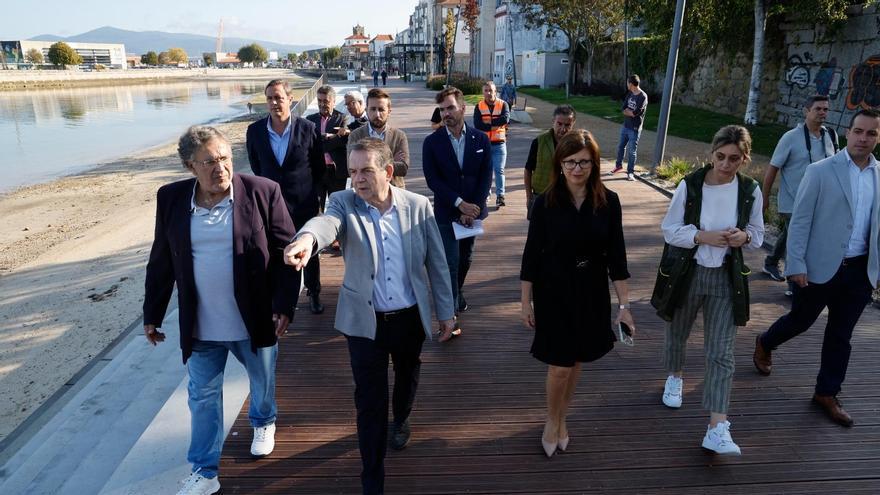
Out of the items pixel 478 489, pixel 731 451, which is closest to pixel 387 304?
pixel 478 489

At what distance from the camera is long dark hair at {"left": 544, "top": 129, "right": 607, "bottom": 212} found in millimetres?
2857

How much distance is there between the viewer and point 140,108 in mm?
49312

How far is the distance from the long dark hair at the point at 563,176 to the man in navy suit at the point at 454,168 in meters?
1.67

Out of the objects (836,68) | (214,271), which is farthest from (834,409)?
(836,68)

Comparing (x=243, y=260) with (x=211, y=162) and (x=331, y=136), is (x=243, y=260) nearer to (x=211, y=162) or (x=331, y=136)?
(x=211, y=162)

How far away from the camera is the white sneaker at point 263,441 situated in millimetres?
3217

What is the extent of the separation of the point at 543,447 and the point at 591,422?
1.52ft

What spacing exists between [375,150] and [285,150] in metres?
2.49

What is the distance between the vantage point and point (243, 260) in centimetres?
279

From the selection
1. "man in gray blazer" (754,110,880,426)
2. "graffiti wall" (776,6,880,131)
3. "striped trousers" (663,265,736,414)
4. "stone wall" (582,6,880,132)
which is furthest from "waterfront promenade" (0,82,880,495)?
"stone wall" (582,6,880,132)

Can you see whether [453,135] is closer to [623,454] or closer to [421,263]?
[421,263]

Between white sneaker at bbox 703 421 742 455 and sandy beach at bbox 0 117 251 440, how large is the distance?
591 centimetres

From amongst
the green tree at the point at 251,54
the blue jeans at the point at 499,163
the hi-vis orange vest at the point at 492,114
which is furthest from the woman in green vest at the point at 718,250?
the green tree at the point at 251,54

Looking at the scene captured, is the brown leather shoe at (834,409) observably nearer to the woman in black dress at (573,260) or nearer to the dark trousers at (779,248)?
the woman in black dress at (573,260)
